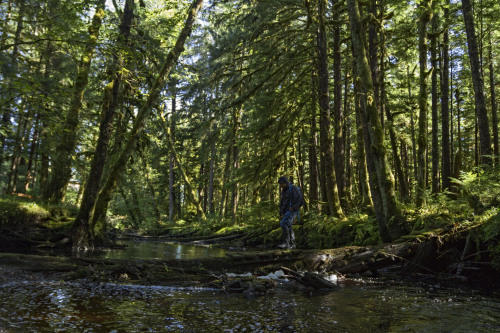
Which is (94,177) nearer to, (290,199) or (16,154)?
(16,154)

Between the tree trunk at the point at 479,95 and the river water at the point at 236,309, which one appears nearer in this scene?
the river water at the point at 236,309

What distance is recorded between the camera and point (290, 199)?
983 cm

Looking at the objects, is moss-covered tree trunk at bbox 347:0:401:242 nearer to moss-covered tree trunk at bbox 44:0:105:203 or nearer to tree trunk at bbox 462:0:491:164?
tree trunk at bbox 462:0:491:164

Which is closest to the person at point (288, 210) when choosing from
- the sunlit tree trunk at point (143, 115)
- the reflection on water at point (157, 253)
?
the reflection on water at point (157, 253)

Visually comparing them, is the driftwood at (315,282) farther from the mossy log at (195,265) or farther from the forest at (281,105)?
the forest at (281,105)

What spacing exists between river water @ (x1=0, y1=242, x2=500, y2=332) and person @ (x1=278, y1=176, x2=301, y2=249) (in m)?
3.58

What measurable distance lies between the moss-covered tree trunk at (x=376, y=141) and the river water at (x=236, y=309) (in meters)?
2.77

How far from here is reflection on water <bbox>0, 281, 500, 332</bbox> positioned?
148 inches

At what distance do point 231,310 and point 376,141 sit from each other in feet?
20.3

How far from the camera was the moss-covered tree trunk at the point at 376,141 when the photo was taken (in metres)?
8.60

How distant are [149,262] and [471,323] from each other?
543 cm

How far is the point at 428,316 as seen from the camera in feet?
14.0

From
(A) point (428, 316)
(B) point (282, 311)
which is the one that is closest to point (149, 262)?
(B) point (282, 311)

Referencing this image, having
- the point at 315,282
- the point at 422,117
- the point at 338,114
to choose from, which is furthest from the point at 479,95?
the point at 315,282
